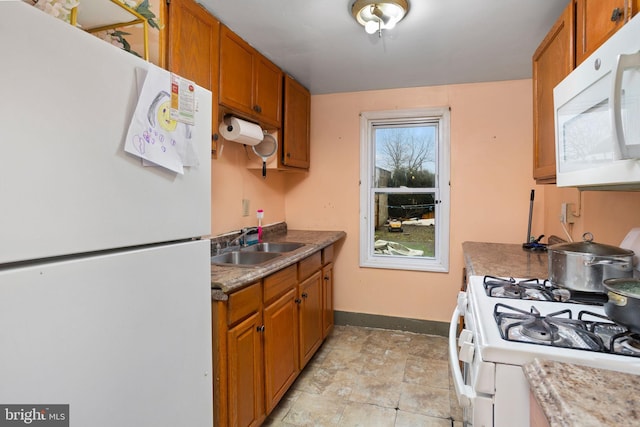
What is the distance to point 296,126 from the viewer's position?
2834 mm

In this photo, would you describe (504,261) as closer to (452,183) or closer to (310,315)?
(452,183)

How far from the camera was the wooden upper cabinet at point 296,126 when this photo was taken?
104 inches

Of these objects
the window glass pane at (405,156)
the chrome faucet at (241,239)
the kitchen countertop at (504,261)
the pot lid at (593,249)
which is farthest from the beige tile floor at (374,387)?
the window glass pane at (405,156)

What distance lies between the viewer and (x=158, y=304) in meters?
0.85

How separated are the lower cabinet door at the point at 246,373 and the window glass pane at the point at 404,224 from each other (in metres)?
1.81

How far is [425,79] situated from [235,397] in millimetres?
2666

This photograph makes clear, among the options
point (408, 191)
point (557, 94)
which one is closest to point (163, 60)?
point (557, 94)

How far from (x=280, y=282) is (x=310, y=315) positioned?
24.7 inches

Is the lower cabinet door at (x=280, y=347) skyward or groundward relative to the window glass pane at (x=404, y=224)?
groundward

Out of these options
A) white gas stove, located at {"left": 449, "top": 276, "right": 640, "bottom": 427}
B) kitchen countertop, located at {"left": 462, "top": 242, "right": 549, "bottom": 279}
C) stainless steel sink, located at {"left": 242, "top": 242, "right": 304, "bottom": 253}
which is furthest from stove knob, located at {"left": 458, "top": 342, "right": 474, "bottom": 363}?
stainless steel sink, located at {"left": 242, "top": 242, "right": 304, "bottom": 253}

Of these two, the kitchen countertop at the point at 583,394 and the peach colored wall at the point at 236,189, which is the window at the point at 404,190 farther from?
the kitchen countertop at the point at 583,394

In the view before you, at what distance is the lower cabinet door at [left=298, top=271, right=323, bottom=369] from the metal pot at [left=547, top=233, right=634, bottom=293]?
1.43m

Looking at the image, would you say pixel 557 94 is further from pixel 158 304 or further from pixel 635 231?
pixel 158 304

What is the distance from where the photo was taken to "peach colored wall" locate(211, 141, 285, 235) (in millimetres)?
2271
